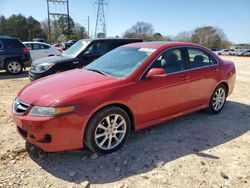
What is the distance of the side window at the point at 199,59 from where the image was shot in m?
4.83

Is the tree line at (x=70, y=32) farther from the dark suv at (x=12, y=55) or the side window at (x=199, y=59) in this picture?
the side window at (x=199, y=59)

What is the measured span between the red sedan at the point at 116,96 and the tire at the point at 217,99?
1.8 inches

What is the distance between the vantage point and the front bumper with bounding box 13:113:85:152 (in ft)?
10.3

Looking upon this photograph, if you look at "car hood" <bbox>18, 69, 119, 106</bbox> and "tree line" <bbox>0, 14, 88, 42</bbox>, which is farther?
"tree line" <bbox>0, 14, 88, 42</bbox>

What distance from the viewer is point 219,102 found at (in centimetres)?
552

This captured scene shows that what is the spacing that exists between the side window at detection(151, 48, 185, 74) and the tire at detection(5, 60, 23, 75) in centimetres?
883

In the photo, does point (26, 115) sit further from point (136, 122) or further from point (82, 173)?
point (136, 122)

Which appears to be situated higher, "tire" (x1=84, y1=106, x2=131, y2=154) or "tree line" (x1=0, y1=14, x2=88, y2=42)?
"tree line" (x1=0, y1=14, x2=88, y2=42)

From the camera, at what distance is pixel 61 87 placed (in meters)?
3.62

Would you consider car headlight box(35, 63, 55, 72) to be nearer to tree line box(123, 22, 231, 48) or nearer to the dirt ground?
the dirt ground

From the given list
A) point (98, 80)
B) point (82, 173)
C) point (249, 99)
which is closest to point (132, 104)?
point (98, 80)

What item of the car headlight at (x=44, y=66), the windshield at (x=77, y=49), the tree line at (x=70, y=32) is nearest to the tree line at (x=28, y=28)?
the tree line at (x=70, y=32)

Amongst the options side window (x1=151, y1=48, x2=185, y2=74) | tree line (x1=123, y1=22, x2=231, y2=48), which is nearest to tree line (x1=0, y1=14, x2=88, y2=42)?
tree line (x1=123, y1=22, x2=231, y2=48)

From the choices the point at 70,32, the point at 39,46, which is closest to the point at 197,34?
the point at 70,32
